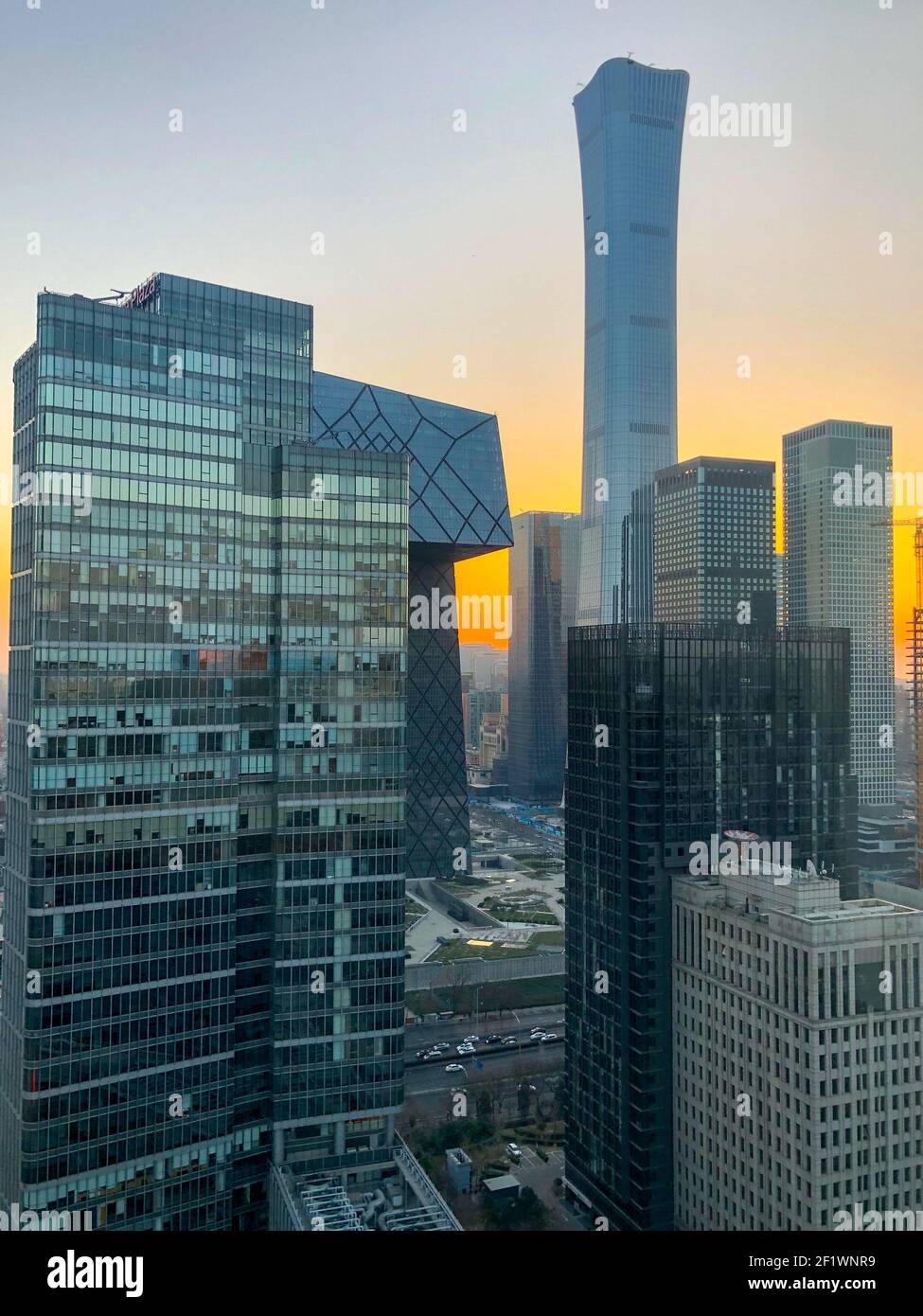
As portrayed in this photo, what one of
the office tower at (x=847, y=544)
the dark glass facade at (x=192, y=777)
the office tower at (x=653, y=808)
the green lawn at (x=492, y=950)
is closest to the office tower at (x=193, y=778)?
the dark glass facade at (x=192, y=777)

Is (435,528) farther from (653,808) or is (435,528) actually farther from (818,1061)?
(818,1061)

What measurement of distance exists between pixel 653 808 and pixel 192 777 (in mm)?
22682

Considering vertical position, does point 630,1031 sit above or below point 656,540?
below

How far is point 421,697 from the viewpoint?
114 metres

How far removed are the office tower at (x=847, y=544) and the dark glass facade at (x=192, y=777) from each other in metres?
148

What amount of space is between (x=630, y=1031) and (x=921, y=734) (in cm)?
6262

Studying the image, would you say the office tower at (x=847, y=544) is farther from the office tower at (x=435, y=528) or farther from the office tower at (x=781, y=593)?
the office tower at (x=435, y=528)

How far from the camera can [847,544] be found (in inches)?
7126

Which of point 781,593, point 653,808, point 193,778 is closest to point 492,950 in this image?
point 653,808

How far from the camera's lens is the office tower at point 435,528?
101562 mm

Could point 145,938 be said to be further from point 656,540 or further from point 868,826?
point 656,540

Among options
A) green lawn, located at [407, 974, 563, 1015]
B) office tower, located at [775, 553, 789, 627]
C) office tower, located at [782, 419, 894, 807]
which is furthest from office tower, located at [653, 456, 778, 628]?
green lawn, located at [407, 974, 563, 1015]

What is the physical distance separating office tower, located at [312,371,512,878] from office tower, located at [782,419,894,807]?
8901 cm
